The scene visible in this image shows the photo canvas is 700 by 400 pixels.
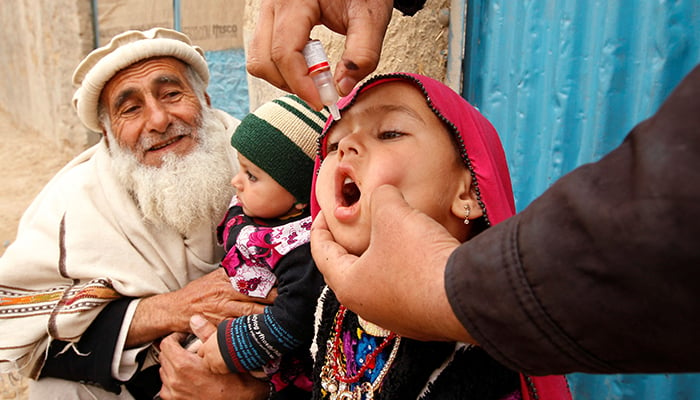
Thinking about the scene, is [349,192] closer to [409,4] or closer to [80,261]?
[409,4]

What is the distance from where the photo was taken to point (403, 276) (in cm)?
84

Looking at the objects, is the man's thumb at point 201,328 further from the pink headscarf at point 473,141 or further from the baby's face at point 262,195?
the pink headscarf at point 473,141

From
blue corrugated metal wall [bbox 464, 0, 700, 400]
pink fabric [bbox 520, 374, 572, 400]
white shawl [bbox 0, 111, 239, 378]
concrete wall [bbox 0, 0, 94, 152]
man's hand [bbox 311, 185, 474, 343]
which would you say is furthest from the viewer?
concrete wall [bbox 0, 0, 94, 152]

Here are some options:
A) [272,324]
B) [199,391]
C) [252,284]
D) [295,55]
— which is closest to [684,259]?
[295,55]

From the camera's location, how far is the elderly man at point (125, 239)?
7.81 feet

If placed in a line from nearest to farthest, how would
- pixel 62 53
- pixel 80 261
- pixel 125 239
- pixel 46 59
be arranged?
pixel 80 261 → pixel 125 239 → pixel 62 53 → pixel 46 59

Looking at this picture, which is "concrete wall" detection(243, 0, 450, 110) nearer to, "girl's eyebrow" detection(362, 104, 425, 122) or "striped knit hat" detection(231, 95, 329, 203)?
"striped knit hat" detection(231, 95, 329, 203)

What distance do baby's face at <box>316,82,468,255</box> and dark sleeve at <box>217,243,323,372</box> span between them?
2.15 ft

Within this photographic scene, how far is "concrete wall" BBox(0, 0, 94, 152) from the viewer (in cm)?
810

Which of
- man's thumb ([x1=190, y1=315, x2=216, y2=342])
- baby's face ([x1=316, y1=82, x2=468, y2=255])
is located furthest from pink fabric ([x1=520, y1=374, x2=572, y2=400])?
man's thumb ([x1=190, y1=315, x2=216, y2=342])

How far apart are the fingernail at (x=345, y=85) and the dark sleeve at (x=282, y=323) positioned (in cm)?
83

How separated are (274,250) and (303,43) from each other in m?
Answer: 0.93

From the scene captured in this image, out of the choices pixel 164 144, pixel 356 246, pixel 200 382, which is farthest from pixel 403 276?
pixel 164 144

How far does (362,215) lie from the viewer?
126 cm
